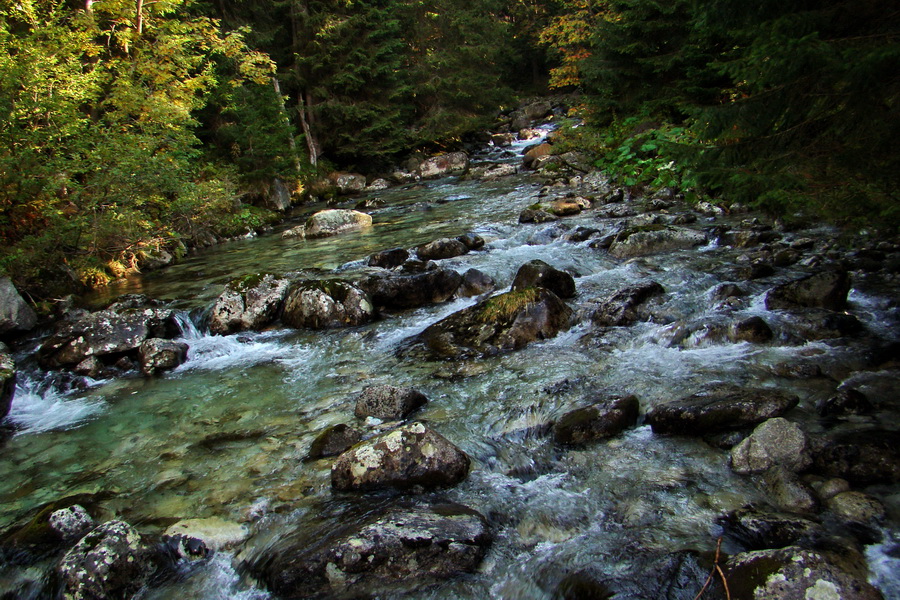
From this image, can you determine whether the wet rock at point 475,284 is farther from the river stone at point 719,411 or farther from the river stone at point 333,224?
the river stone at point 333,224

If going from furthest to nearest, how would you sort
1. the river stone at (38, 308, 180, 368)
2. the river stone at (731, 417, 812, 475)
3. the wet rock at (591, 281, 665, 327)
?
1. the river stone at (38, 308, 180, 368)
2. the wet rock at (591, 281, 665, 327)
3. the river stone at (731, 417, 812, 475)

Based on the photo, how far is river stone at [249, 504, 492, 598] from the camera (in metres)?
2.76

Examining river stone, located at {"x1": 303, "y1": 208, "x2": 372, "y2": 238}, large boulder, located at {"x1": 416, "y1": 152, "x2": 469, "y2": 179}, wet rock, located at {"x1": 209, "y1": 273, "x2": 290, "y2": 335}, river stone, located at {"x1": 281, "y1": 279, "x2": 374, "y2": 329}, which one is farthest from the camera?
large boulder, located at {"x1": 416, "y1": 152, "x2": 469, "y2": 179}

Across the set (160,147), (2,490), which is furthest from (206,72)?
(2,490)

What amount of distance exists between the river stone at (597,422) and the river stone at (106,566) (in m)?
3.01

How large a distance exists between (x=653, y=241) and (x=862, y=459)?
6588 millimetres

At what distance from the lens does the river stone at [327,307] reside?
753 cm

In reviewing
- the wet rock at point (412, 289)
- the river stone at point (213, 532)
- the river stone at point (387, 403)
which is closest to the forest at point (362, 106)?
the river stone at point (387, 403)

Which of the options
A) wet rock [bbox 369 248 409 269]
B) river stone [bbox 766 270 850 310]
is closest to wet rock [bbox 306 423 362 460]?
river stone [bbox 766 270 850 310]

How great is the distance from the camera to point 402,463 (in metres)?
3.53

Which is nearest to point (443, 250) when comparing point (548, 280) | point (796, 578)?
point (548, 280)

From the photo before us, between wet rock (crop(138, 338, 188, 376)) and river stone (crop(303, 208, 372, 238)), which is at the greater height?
river stone (crop(303, 208, 372, 238))

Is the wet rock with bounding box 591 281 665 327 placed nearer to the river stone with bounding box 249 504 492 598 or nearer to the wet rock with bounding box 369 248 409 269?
the river stone with bounding box 249 504 492 598

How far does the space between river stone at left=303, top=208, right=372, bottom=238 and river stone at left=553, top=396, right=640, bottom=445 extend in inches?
Answer: 468
